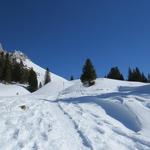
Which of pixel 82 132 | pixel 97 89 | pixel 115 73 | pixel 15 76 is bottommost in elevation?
pixel 82 132

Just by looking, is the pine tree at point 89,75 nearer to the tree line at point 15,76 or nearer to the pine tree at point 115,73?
the pine tree at point 115,73

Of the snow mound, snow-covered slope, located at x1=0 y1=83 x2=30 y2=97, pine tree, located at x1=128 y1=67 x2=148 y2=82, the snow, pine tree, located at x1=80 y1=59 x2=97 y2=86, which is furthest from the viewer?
pine tree, located at x1=128 y1=67 x2=148 y2=82

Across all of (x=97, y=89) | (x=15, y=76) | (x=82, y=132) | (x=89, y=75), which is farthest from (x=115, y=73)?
(x=82, y=132)

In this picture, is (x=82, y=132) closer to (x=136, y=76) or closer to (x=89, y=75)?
(x=89, y=75)

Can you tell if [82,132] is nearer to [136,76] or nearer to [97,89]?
[97,89]

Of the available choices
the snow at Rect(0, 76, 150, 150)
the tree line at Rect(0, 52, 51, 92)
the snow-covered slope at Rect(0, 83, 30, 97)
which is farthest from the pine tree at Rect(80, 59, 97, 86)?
the snow at Rect(0, 76, 150, 150)

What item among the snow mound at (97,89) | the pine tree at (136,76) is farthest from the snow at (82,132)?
the pine tree at (136,76)

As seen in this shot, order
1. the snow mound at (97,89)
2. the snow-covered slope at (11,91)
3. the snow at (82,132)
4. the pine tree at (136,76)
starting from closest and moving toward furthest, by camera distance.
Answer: the snow at (82,132) → the snow mound at (97,89) → the snow-covered slope at (11,91) → the pine tree at (136,76)

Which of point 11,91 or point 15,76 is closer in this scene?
point 11,91

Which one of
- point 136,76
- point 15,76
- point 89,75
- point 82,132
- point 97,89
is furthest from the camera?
point 15,76

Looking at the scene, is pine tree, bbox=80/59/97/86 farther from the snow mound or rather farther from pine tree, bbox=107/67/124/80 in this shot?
pine tree, bbox=107/67/124/80

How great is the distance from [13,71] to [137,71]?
50980mm

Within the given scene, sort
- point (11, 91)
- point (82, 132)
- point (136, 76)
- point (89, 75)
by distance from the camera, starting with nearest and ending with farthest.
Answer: point (82, 132) < point (89, 75) < point (11, 91) < point (136, 76)

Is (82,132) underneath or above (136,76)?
underneath
